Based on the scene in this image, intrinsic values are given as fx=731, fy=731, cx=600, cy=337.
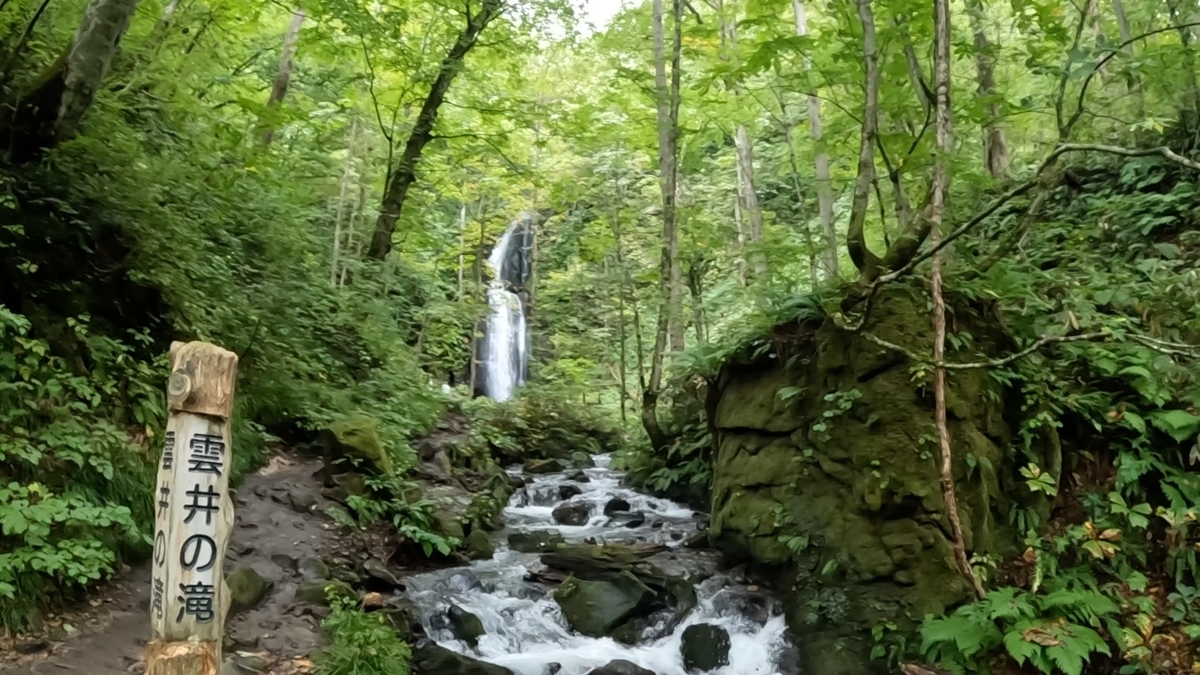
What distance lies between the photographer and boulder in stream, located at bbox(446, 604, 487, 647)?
6.64 metres

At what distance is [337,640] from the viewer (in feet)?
18.1

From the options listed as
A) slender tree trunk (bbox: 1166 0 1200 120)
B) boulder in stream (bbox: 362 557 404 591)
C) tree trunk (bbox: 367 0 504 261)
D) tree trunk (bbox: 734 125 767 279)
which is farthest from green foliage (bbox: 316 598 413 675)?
slender tree trunk (bbox: 1166 0 1200 120)

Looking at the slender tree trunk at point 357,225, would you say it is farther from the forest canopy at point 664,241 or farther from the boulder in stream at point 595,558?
the boulder in stream at point 595,558

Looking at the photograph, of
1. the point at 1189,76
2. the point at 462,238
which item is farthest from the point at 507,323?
the point at 1189,76

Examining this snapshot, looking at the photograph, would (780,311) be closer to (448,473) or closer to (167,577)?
(448,473)

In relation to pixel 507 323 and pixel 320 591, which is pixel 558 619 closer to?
pixel 320 591

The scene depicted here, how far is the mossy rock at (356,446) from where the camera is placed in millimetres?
8422

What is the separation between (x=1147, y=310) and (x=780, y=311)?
3.34 meters

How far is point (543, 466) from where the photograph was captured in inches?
542

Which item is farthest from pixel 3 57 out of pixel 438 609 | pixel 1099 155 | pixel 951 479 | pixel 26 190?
pixel 1099 155

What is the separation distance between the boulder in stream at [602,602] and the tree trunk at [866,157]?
3.81 meters

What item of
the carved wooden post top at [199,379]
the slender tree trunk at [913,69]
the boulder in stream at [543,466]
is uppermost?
the slender tree trunk at [913,69]

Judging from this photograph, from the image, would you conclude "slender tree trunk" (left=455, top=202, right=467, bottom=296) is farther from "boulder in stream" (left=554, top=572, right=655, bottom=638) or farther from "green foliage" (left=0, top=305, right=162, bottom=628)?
"green foliage" (left=0, top=305, right=162, bottom=628)

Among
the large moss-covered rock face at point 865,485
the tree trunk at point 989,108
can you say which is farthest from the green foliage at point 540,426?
the tree trunk at point 989,108
